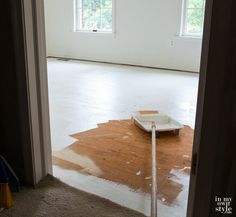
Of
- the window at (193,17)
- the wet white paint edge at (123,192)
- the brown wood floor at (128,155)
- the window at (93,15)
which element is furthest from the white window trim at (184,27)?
the wet white paint edge at (123,192)

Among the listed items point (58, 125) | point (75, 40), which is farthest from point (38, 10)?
point (75, 40)

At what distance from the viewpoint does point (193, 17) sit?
6137 millimetres

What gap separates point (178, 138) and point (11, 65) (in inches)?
65.6

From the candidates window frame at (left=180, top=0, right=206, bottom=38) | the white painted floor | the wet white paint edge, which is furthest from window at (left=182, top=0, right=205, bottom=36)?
the wet white paint edge

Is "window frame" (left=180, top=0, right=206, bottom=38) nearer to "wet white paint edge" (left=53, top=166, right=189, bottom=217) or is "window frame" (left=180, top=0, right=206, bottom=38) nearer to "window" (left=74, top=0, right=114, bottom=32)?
"window" (left=74, top=0, right=114, bottom=32)

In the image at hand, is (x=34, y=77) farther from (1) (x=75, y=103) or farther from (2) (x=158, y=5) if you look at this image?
(2) (x=158, y=5)

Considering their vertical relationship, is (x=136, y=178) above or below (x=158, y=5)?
below

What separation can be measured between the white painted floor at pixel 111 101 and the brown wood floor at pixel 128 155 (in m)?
0.09

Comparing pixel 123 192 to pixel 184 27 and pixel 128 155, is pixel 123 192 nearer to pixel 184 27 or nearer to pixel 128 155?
pixel 128 155

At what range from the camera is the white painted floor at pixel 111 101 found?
6.39 ft

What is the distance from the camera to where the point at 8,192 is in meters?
1.74

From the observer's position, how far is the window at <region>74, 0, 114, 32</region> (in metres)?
7.11

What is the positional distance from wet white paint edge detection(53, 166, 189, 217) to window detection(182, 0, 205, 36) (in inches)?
182

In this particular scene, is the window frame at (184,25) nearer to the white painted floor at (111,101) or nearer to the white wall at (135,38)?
the white wall at (135,38)
